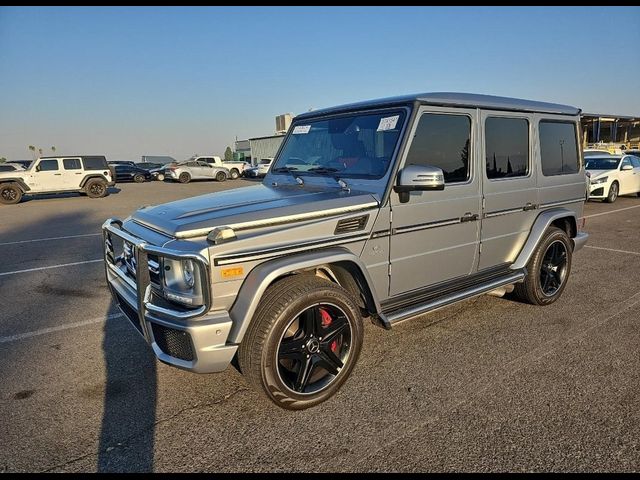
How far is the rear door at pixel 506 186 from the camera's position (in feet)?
13.0

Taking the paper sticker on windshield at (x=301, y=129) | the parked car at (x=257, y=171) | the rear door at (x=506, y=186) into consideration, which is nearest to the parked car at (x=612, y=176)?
the rear door at (x=506, y=186)

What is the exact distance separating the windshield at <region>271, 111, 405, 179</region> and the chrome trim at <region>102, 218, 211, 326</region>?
159 cm

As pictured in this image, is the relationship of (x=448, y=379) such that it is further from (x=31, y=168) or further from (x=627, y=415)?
(x=31, y=168)

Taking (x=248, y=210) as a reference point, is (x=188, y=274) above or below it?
below

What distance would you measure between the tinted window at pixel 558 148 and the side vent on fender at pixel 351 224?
2.61m

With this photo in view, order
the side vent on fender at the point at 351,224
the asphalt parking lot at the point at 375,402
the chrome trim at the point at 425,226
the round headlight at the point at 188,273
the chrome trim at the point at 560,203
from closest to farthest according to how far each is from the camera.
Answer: the asphalt parking lot at the point at 375,402
the round headlight at the point at 188,273
the side vent on fender at the point at 351,224
the chrome trim at the point at 425,226
the chrome trim at the point at 560,203

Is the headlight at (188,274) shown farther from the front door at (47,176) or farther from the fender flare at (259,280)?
the front door at (47,176)

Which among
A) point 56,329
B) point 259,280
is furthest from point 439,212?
point 56,329

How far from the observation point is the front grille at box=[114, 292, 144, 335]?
301 cm

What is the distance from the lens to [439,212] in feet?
11.7

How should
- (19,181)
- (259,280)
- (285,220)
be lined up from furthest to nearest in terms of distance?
(19,181), (285,220), (259,280)

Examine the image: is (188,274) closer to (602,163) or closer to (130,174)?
(602,163)

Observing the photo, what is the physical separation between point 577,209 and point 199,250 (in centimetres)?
465

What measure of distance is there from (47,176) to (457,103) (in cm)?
→ 2024
